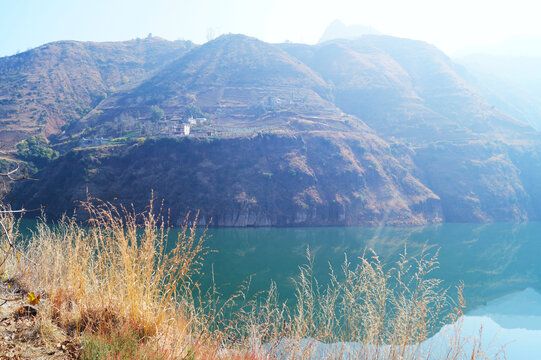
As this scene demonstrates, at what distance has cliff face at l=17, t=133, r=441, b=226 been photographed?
31.5m

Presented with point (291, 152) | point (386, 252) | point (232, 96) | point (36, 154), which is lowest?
point (386, 252)

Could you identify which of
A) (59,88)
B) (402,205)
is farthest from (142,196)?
(59,88)

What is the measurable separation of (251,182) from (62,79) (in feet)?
190

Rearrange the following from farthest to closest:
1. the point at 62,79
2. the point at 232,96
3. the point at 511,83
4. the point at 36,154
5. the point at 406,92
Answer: the point at 511,83 → the point at 406,92 → the point at 62,79 → the point at 232,96 → the point at 36,154

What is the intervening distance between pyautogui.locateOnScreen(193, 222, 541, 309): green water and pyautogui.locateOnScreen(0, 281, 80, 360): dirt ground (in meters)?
8.00

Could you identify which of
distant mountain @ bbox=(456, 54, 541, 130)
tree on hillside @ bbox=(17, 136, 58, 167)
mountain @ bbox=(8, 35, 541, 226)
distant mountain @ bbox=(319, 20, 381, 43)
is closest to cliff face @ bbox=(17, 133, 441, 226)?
mountain @ bbox=(8, 35, 541, 226)

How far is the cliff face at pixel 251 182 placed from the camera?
31516mm

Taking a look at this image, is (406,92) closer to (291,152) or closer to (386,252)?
(291,152)

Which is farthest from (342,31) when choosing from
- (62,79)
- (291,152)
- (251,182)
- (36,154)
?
(36,154)

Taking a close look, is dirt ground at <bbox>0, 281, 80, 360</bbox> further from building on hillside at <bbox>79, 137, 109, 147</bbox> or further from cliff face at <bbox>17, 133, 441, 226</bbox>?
building on hillside at <bbox>79, 137, 109, 147</bbox>

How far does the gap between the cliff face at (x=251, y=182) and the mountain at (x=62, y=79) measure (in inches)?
671

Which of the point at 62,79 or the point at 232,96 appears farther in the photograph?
the point at 62,79

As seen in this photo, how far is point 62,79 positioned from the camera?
66500 millimetres

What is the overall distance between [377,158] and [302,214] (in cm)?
1683
